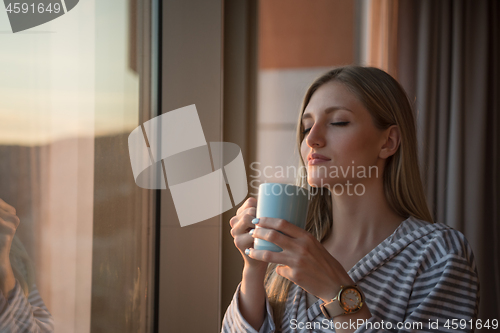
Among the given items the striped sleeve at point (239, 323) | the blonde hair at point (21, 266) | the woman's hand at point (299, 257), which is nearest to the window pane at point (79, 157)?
the blonde hair at point (21, 266)

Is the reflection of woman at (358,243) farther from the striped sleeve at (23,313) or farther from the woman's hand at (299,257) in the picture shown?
the striped sleeve at (23,313)

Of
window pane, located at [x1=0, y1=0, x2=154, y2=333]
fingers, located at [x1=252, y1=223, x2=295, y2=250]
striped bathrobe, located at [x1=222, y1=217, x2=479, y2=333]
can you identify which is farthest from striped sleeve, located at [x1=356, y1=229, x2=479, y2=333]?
window pane, located at [x1=0, y1=0, x2=154, y2=333]

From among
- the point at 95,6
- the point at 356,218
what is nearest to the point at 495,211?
the point at 356,218

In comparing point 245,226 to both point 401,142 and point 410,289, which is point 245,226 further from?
point 401,142

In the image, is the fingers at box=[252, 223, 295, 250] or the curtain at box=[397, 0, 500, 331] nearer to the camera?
the fingers at box=[252, 223, 295, 250]

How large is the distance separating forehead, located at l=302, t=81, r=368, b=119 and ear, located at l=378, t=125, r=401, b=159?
0.34ft

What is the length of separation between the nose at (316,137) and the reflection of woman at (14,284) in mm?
601

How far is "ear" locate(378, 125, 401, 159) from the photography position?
980 mm

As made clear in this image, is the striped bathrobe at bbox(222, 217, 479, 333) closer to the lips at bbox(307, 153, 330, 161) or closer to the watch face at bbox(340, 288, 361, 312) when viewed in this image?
the watch face at bbox(340, 288, 361, 312)

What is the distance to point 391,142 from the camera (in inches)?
38.9

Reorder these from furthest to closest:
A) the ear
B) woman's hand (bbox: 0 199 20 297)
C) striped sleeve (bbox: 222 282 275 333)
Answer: the ear
striped sleeve (bbox: 222 282 275 333)
woman's hand (bbox: 0 199 20 297)

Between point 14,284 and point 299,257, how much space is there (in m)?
0.49

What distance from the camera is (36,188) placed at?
2.36ft

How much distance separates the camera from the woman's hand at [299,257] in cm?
68
